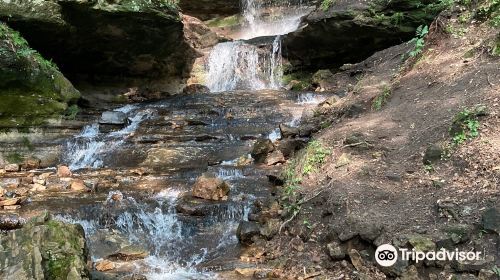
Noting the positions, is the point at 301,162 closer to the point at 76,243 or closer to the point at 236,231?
the point at 236,231

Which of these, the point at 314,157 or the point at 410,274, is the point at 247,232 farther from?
the point at 410,274

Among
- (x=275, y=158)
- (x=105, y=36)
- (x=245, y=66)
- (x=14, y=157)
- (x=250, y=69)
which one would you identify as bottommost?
(x=14, y=157)

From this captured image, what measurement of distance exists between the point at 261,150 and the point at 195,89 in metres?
8.37

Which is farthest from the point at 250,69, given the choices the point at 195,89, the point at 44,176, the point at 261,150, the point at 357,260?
the point at 357,260

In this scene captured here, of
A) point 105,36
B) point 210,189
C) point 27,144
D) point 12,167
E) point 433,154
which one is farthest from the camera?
point 105,36

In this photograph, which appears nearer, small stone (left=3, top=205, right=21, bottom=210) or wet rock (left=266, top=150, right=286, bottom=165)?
small stone (left=3, top=205, right=21, bottom=210)

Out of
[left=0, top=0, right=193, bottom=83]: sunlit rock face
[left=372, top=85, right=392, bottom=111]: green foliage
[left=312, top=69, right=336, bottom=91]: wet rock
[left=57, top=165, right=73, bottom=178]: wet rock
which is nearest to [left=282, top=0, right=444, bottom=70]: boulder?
[left=312, top=69, right=336, bottom=91]: wet rock

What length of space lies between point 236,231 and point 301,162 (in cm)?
159

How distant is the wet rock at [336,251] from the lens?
447 centimetres

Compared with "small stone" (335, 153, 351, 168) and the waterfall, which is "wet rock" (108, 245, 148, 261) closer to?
"small stone" (335, 153, 351, 168)

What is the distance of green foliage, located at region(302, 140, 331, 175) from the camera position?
6332 millimetres

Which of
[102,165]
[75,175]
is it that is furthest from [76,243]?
[102,165]

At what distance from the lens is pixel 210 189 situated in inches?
263

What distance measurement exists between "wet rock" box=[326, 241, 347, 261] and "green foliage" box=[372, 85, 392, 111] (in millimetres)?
3746
